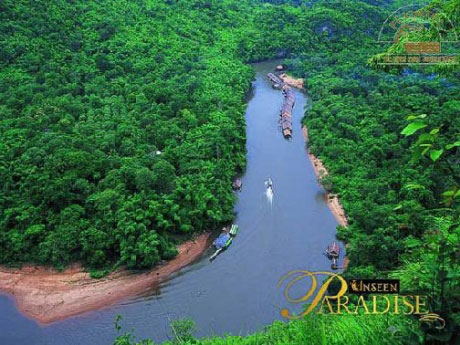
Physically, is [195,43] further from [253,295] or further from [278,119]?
[253,295]

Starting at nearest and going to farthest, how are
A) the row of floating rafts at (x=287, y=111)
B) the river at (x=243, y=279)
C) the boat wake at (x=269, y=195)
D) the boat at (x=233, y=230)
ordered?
the river at (x=243, y=279) < the boat at (x=233, y=230) < the boat wake at (x=269, y=195) < the row of floating rafts at (x=287, y=111)

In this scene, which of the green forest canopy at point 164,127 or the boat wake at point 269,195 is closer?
the green forest canopy at point 164,127

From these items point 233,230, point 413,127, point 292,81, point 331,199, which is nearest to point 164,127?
point 233,230

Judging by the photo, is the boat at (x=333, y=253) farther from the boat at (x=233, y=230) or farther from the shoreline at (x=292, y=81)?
the shoreline at (x=292, y=81)

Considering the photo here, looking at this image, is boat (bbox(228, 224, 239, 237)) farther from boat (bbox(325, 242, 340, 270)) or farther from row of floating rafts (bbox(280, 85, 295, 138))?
row of floating rafts (bbox(280, 85, 295, 138))

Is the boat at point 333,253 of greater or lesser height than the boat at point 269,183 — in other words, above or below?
below

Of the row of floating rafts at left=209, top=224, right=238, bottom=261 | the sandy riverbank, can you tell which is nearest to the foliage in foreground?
the sandy riverbank

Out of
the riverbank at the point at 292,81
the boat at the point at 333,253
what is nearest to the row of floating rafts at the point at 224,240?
the boat at the point at 333,253
